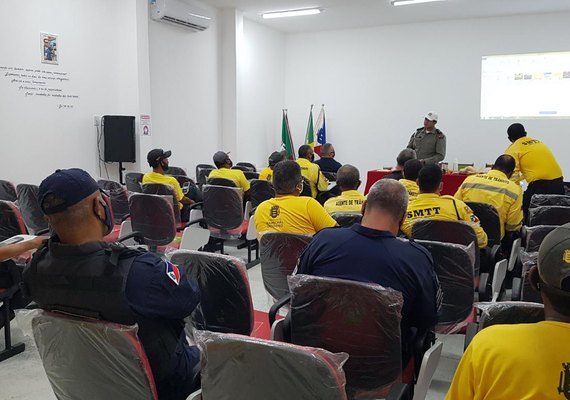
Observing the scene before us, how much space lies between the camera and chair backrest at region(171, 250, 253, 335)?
2.18 metres

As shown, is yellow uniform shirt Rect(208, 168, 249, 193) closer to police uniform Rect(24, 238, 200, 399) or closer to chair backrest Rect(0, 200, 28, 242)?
chair backrest Rect(0, 200, 28, 242)

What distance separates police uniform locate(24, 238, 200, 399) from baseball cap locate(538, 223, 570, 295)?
102 cm

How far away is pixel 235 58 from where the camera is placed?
9.79m

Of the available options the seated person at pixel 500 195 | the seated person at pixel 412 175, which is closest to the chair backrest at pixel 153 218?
the seated person at pixel 412 175

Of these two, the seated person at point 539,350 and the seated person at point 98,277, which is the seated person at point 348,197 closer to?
the seated person at point 98,277

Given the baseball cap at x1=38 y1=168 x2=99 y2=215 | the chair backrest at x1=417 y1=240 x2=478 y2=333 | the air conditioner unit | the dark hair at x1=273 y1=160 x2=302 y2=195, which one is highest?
the air conditioner unit

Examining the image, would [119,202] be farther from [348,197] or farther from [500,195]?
[500,195]

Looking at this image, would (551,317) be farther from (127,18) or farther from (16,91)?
(127,18)

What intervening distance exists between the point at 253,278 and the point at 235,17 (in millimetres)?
6301

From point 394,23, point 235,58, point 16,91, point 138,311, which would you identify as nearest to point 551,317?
point 138,311

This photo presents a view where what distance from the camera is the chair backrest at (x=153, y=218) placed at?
4418mm

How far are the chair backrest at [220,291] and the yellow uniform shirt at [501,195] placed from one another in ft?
8.83

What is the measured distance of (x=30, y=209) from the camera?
4738mm

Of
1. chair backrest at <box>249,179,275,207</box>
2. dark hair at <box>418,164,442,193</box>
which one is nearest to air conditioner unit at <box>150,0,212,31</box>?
chair backrest at <box>249,179,275,207</box>
